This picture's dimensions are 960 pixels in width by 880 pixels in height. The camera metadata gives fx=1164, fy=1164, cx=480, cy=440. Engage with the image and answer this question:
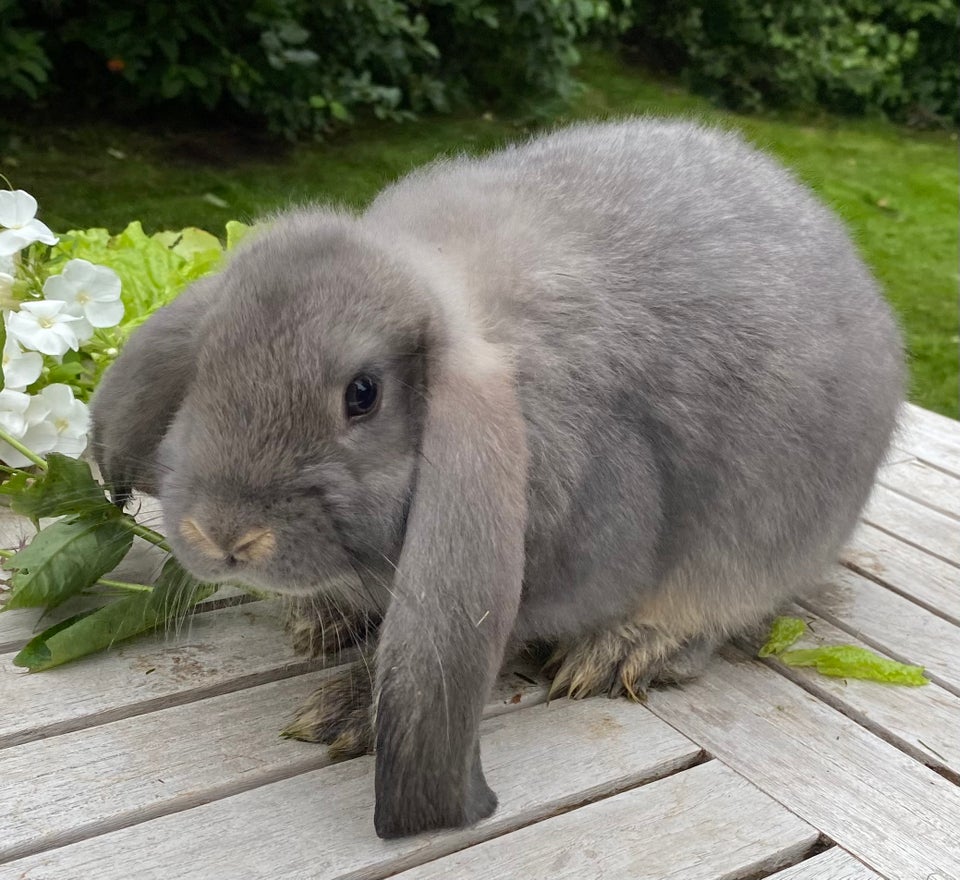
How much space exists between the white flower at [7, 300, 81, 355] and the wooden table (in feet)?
1.68

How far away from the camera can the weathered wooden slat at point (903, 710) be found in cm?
197

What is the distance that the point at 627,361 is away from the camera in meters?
1.84

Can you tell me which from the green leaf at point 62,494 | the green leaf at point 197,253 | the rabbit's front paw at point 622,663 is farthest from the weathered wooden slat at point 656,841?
the green leaf at point 197,253

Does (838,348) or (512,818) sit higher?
(838,348)

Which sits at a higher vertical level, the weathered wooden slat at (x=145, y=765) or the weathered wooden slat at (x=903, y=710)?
the weathered wooden slat at (x=903, y=710)

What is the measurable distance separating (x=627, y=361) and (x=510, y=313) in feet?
0.67

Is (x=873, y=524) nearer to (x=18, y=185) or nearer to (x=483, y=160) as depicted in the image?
(x=483, y=160)

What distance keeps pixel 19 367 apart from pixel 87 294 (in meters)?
0.21

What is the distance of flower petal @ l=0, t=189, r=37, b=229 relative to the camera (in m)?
2.30

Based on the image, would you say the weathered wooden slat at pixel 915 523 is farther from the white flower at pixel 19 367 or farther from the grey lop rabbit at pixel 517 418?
the white flower at pixel 19 367

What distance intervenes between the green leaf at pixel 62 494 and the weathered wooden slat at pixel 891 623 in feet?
4.74

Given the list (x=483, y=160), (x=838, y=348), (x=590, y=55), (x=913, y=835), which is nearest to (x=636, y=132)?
(x=483, y=160)

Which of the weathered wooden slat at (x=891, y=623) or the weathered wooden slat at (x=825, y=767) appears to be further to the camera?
the weathered wooden slat at (x=891, y=623)

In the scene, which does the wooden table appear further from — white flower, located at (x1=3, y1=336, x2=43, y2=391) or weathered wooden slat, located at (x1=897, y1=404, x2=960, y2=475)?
weathered wooden slat, located at (x1=897, y1=404, x2=960, y2=475)
